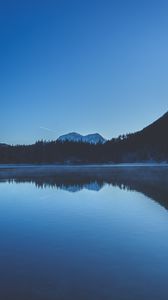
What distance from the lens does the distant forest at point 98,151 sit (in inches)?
6334

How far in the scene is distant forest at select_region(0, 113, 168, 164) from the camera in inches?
6334

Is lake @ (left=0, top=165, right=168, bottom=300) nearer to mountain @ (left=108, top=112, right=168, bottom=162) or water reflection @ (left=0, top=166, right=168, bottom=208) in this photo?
water reflection @ (left=0, top=166, right=168, bottom=208)

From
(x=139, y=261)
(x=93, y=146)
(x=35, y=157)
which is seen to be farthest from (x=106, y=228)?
(x=93, y=146)

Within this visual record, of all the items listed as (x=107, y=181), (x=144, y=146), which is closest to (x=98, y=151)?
(x=144, y=146)

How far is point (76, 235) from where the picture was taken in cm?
1159

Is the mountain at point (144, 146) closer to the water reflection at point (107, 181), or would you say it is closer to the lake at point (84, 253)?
the water reflection at point (107, 181)

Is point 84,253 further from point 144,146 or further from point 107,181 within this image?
point 144,146

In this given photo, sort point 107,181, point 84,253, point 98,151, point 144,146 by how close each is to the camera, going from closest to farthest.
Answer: point 84,253, point 107,181, point 144,146, point 98,151

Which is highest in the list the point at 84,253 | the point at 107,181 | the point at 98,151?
the point at 98,151

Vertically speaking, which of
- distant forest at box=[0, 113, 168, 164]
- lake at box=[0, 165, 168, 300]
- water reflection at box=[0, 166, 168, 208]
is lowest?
lake at box=[0, 165, 168, 300]

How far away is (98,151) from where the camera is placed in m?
184

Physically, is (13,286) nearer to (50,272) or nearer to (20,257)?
(50,272)

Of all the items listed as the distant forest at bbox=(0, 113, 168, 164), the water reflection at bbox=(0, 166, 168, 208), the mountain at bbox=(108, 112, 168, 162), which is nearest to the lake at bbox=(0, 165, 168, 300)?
the water reflection at bbox=(0, 166, 168, 208)

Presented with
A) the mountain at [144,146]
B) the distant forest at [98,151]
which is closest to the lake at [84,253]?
the mountain at [144,146]
